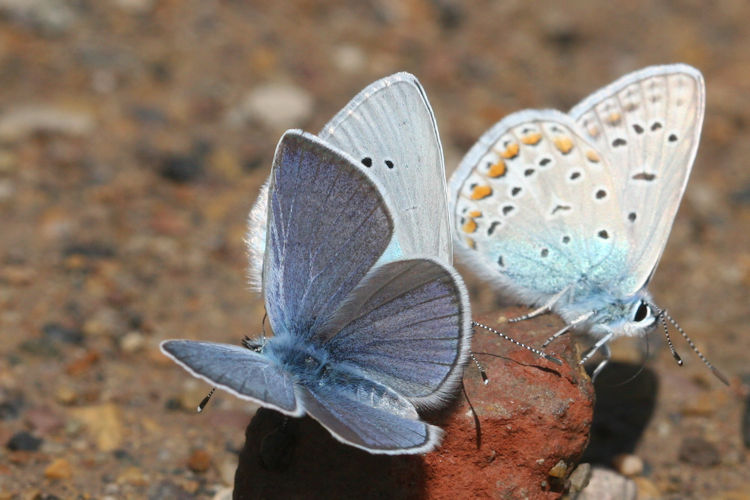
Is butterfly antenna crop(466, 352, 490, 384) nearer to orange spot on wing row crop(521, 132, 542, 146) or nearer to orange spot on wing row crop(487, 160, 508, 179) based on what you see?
orange spot on wing row crop(487, 160, 508, 179)

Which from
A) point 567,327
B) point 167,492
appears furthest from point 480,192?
point 167,492

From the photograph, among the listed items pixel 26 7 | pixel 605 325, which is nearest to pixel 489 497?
pixel 605 325

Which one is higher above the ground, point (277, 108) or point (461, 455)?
point (277, 108)

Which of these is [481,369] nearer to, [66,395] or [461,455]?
A: [461,455]

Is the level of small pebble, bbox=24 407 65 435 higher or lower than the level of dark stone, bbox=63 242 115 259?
lower

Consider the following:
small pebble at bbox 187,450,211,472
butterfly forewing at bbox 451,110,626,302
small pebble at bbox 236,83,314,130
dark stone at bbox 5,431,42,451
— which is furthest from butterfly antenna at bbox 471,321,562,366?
small pebble at bbox 236,83,314,130

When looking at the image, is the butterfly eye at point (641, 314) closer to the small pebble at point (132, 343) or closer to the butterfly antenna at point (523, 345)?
the butterfly antenna at point (523, 345)

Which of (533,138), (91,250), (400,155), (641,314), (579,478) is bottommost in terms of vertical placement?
(579,478)
